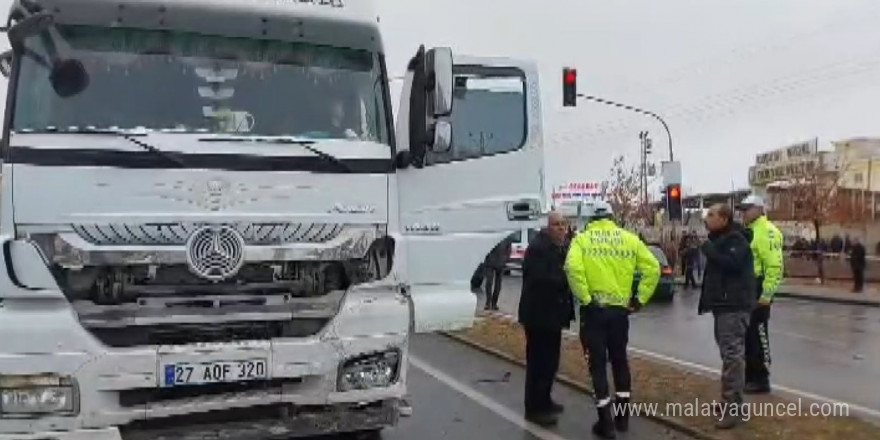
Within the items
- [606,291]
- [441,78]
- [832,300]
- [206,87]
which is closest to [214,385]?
[206,87]

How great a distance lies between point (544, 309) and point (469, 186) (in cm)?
173

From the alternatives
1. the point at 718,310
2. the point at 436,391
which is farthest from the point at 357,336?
the point at 436,391

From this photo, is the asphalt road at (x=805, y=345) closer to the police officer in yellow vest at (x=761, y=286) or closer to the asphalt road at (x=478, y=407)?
the police officer in yellow vest at (x=761, y=286)

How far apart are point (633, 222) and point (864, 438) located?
42.3 m

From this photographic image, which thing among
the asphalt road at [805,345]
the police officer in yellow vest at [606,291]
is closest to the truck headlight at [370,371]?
the police officer in yellow vest at [606,291]

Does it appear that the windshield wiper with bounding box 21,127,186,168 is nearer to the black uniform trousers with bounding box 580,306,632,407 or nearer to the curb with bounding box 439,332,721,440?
the black uniform trousers with bounding box 580,306,632,407

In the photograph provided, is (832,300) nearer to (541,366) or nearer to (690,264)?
(690,264)

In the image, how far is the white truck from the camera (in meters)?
4.89

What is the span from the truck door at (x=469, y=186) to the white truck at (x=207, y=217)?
0.12m

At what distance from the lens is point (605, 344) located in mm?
7355

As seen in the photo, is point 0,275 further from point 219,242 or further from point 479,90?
point 479,90

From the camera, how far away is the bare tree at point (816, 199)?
44.2 meters

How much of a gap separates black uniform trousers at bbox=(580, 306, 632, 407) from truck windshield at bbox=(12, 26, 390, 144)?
250 centimetres

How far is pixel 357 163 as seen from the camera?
5.64 metres
